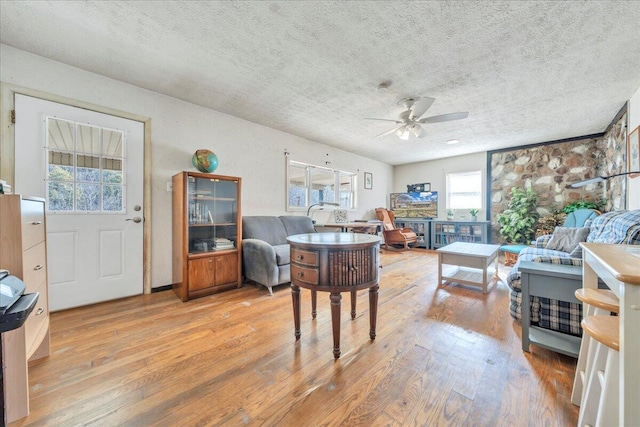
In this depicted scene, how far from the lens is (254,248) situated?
3008 mm

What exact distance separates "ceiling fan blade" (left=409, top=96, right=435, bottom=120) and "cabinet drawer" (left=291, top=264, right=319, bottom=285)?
6.90 ft

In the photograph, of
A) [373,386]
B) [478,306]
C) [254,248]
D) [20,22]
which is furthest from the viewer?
[254,248]

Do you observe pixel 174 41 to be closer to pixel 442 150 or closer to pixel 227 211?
pixel 227 211

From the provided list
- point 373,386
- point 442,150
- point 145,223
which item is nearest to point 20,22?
point 145,223

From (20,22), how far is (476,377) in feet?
13.0

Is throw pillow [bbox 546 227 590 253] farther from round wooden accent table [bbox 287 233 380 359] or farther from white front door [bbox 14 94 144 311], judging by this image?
white front door [bbox 14 94 144 311]

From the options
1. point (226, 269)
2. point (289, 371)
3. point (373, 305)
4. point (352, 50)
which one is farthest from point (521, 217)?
point (226, 269)

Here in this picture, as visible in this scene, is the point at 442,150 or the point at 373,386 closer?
the point at 373,386

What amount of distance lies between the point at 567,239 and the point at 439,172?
11.7ft

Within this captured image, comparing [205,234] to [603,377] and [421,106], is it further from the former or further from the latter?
[603,377]

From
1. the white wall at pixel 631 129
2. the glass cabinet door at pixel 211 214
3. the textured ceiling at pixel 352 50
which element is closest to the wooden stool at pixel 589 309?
the textured ceiling at pixel 352 50

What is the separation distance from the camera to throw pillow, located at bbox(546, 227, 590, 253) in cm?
272

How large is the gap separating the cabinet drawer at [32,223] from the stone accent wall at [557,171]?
5.97m

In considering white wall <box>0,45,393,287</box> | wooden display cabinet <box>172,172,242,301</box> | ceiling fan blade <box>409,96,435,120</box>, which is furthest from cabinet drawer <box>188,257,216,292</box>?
ceiling fan blade <box>409,96,435,120</box>
